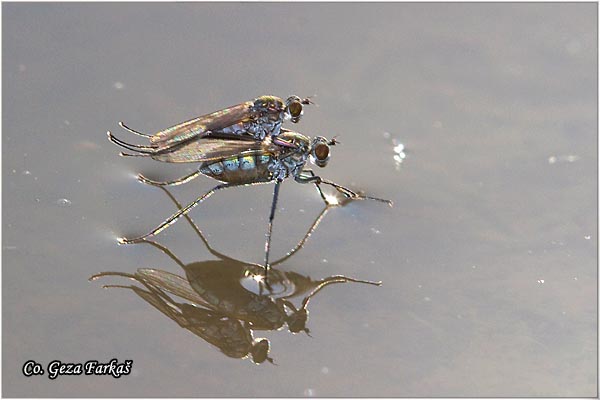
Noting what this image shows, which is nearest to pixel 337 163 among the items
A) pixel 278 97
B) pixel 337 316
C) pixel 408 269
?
pixel 278 97

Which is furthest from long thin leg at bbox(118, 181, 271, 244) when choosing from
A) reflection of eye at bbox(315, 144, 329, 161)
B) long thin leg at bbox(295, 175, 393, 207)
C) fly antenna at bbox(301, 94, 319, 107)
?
fly antenna at bbox(301, 94, 319, 107)

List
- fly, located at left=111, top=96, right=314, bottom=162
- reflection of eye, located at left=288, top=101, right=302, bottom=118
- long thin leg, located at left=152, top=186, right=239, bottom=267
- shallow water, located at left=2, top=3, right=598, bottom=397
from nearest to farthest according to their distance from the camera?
shallow water, located at left=2, top=3, right=598, bottom=397, long thin leg, located at left=152, top=186, right=239, bottom=267, fly, located at left=111, top=96, right=314, bottom=162, reflection of eye, located at left=288, top=101, right=302, bottom=118

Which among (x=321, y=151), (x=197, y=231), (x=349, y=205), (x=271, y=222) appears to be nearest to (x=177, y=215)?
(x=197, y=231)

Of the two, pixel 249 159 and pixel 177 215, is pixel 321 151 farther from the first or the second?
pixel 177 215

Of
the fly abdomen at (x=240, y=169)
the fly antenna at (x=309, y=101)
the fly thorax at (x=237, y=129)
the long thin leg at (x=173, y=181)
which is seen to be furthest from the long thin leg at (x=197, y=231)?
the fly antenna at (x=309, y=101)

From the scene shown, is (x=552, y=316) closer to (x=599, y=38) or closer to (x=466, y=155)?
(x=466, y=155)

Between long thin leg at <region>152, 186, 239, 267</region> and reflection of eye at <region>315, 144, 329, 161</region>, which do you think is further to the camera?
A: reflection of eye at <region>315, 144, 329, 161</region>

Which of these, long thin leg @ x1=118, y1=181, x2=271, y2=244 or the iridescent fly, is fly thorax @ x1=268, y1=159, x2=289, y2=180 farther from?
the iridescent fly
